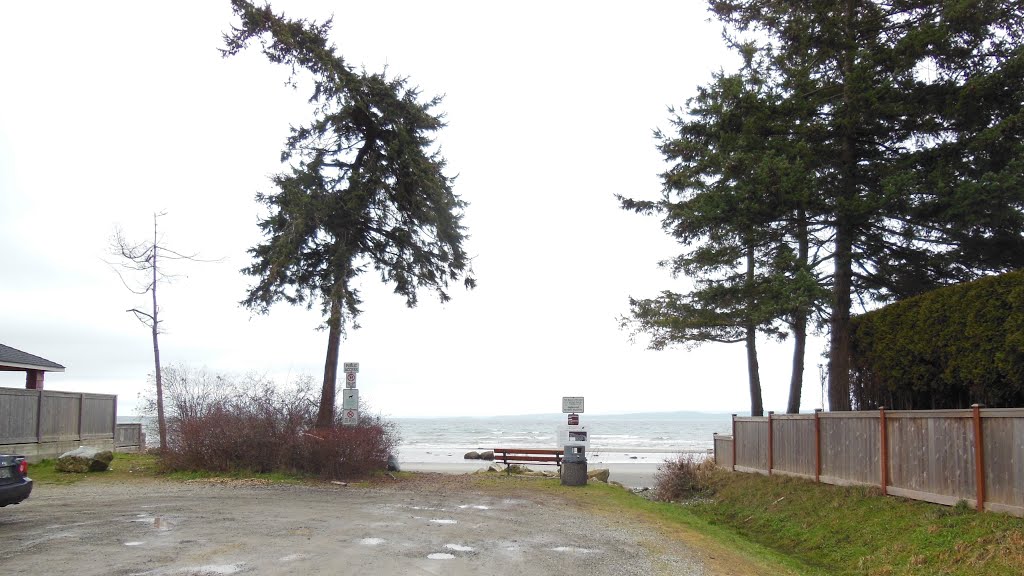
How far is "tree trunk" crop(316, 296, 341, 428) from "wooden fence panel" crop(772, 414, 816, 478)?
11513 millimetres

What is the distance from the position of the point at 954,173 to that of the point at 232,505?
49.9 feet

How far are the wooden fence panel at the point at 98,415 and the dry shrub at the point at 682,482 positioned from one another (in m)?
17.7

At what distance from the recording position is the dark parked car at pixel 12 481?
1000 centimetres

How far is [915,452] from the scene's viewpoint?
11625 mm

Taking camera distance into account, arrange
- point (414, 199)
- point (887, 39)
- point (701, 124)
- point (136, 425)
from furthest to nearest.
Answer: point (136, 425) < point (414, 199) < point (701, 124) < point (887, 39)

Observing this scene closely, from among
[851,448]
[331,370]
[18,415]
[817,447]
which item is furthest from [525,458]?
[18,415]

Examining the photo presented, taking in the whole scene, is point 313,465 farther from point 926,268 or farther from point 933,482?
point 926,268

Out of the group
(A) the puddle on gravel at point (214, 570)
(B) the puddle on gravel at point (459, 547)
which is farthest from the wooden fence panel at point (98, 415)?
(B) the puddle on gravel at point (459, 547)

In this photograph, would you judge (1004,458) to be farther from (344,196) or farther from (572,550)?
(344,196)

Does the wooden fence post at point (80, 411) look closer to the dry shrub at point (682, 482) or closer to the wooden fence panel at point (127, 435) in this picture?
the wooden fence panel at point (127, 435)

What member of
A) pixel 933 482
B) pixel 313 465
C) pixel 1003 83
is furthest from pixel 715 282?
pixel 313 465

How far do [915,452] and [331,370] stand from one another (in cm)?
1521

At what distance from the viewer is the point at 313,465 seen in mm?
17406

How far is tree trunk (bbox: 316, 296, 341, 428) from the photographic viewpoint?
20.0 meters
